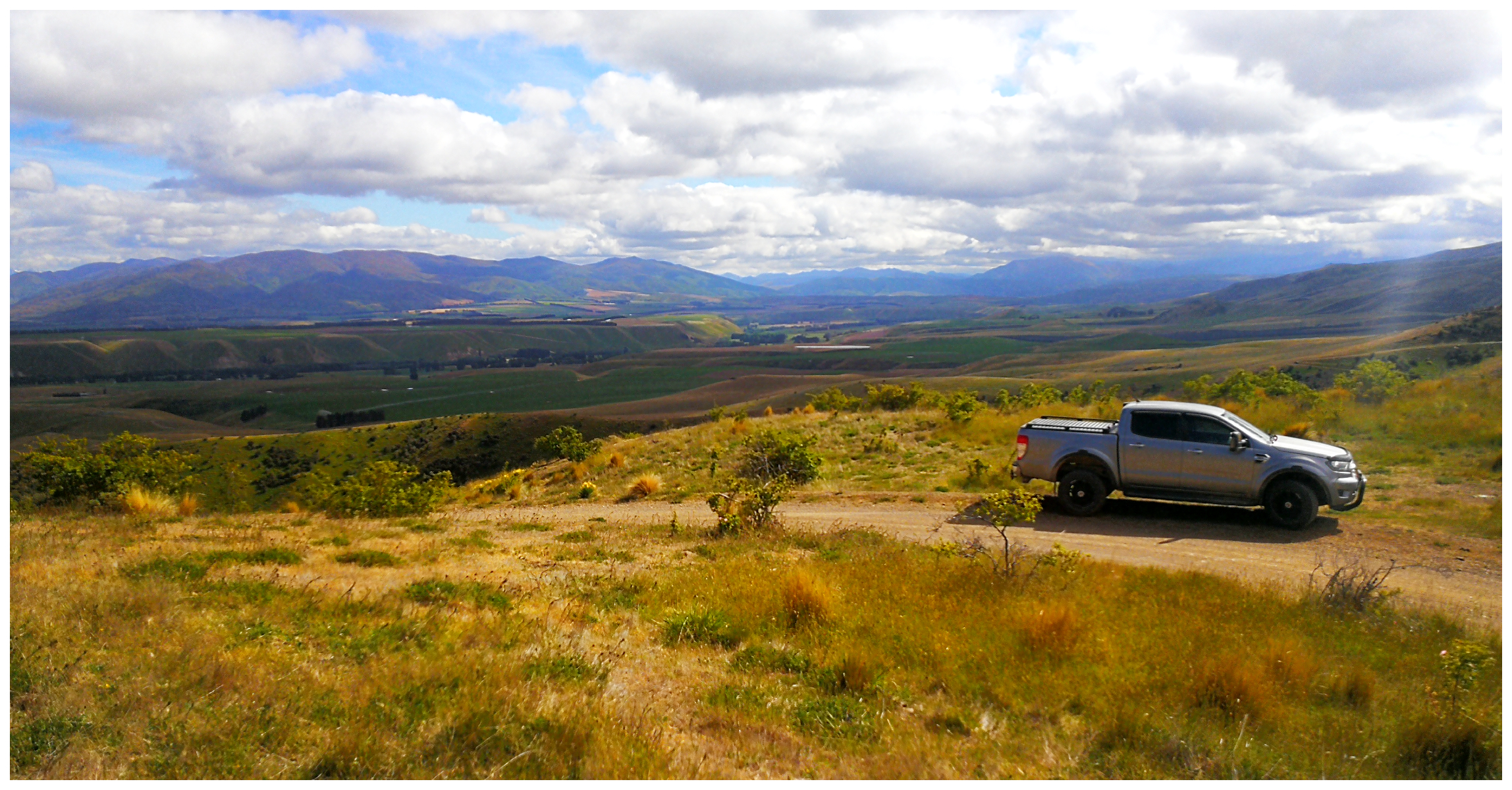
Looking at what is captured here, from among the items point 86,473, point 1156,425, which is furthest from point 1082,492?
point 86,473

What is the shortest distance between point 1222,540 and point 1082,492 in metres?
2.57

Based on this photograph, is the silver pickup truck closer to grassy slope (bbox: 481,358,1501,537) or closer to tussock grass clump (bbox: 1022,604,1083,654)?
grassy slope (bbox: 481,358,1501,537)

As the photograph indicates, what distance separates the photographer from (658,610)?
851 cm

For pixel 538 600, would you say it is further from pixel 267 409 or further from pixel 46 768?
pixel 267 409

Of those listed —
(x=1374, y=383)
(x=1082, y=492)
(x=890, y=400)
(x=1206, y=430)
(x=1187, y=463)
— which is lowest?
(x=1082, y=492)

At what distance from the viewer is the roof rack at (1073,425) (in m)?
14.3

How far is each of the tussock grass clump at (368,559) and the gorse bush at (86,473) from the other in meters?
6.66

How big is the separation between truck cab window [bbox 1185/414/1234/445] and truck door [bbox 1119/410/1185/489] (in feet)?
0.55

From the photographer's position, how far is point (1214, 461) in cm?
1303

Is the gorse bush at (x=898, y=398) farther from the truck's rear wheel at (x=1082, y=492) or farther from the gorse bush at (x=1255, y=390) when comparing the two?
the truck's rear wheel at (x=1082, y=492)

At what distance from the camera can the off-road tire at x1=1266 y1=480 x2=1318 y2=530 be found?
12305mm

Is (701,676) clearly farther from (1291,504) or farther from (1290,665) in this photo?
(1291,504)

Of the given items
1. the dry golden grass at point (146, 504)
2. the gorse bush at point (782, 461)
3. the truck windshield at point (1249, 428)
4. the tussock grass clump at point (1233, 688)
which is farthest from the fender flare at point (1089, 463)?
the dry golden grass at point (146, 504)

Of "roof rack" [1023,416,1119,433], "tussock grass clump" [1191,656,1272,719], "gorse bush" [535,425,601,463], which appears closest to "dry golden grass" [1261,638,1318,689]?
"tussock grass clump" [1191,656,1272,719]
